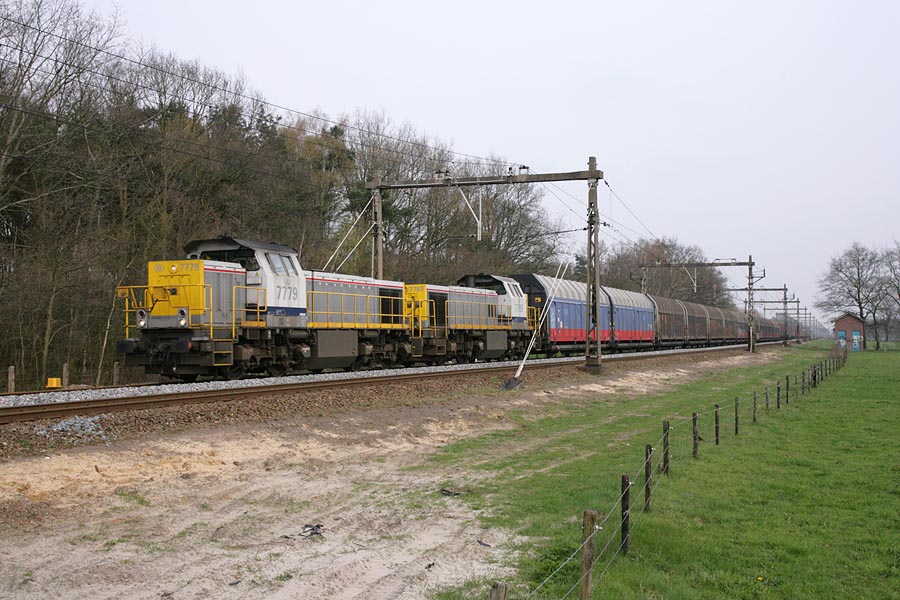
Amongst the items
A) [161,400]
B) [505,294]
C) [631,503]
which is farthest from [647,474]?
[505,294]

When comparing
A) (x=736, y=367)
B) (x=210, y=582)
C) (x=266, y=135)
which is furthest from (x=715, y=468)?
(x=266, y=135)

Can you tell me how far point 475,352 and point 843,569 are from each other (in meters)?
23.0

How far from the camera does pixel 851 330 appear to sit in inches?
2859

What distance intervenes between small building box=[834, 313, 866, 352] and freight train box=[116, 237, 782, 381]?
49.8 m

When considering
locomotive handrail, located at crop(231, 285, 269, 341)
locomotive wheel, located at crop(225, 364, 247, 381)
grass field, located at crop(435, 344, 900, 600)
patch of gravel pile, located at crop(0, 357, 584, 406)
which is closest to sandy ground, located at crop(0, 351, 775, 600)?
grass field, located at crop(435, 344, 900, 600)

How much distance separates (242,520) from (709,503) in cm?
616

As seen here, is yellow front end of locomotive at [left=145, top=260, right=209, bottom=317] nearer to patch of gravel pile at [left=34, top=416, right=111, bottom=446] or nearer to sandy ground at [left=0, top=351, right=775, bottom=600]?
sandy ground at [left=0, top=351, right=775, bottom=600]

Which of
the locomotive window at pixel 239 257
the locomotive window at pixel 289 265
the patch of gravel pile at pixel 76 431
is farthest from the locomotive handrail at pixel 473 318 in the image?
the patch of gravel pile at pixel 76 431

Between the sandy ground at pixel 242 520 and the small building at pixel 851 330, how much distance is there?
233ft

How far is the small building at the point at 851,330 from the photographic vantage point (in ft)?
236

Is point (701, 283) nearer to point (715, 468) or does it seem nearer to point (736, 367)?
point (736, 367)

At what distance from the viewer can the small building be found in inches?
2837

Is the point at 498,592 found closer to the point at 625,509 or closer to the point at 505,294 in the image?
the point at 625,509

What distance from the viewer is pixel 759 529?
875 cm
